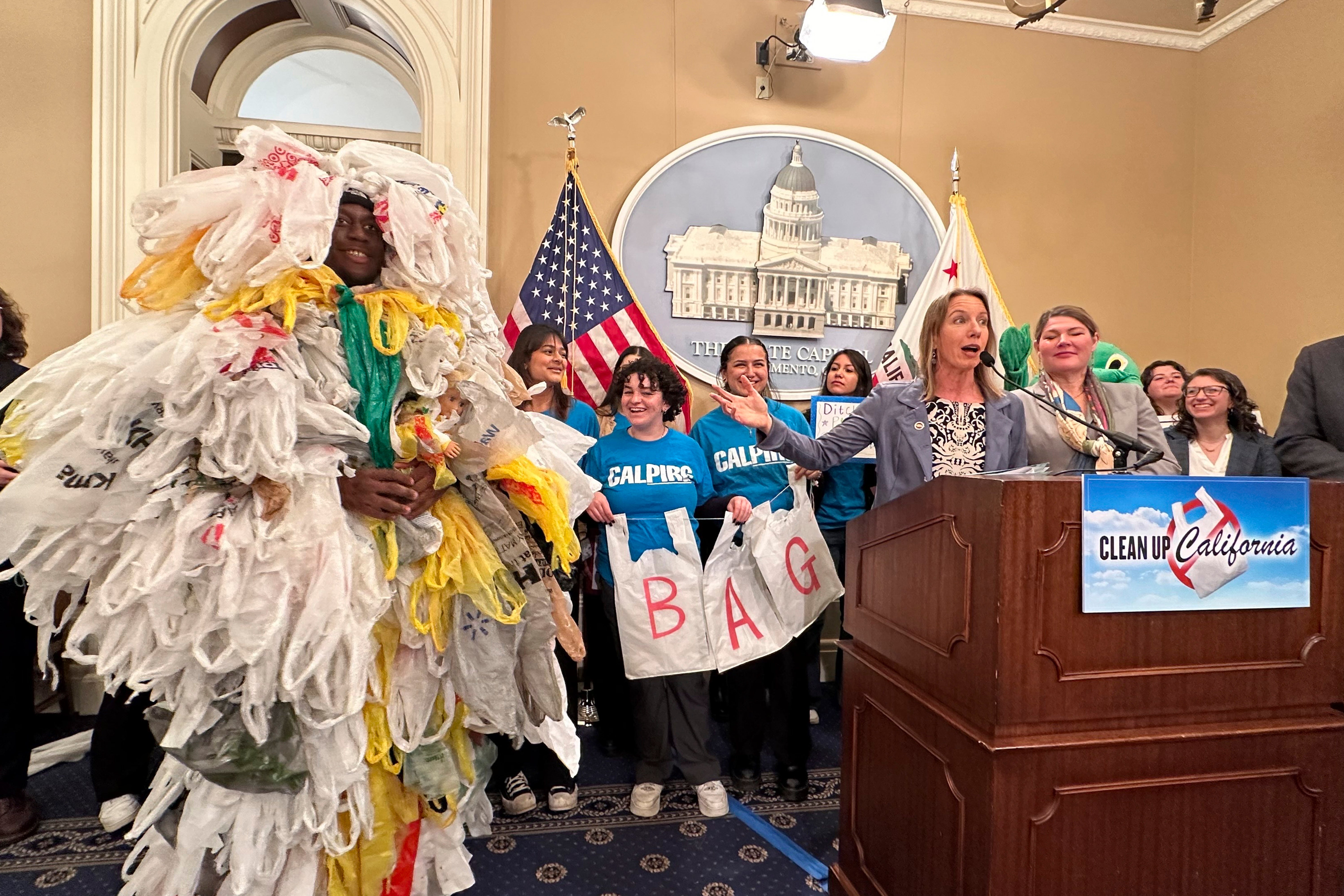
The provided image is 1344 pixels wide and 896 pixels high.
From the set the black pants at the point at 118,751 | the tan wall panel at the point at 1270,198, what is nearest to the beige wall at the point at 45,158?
the black pants at the point at 118,751

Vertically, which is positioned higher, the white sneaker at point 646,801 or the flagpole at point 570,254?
the flagpole at point 570,254

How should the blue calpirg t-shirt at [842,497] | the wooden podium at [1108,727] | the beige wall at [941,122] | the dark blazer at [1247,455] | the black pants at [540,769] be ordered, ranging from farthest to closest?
the beige wall at [941,122] → the blue calpirg t-shirt at [842,497] → the dark blazer at [1247,455] → the black pants at [540,769] → the wooden podium at [1108,727]

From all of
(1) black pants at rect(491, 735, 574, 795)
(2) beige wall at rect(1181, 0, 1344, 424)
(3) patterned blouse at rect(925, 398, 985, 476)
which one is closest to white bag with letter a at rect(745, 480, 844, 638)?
(3) patterned blouse at rect(925, 398, 985, 476)

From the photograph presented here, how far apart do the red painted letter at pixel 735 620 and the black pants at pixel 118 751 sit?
181cm

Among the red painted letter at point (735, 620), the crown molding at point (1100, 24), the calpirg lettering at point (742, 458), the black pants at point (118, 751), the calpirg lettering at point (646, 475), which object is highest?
the crown molding at point (1100, 24)

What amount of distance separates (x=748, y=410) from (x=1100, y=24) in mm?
4132

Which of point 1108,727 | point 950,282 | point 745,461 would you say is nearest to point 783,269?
point 950,282

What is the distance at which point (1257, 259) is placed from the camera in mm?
4102

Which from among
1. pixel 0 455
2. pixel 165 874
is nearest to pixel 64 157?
pixel 0 455

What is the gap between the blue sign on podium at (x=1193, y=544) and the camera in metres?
1.17

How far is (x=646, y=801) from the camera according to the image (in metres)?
2.26

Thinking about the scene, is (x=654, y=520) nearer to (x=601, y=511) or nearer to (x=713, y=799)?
(x=601, y=511)

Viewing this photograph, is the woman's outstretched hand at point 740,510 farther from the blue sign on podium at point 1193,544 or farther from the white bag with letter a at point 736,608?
the blue sign on podium at point 1193,544

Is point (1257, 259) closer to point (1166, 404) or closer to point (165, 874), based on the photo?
point (1166, 404)
